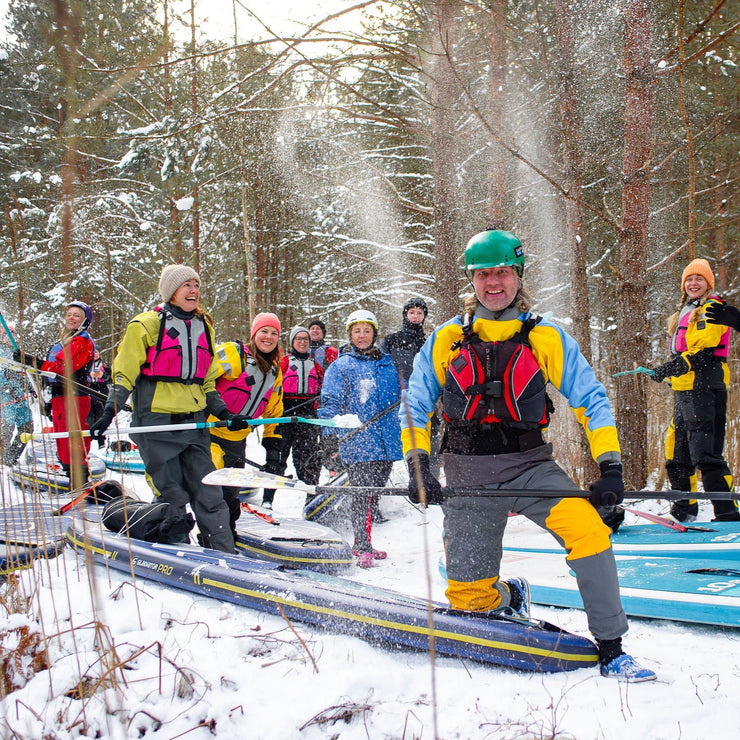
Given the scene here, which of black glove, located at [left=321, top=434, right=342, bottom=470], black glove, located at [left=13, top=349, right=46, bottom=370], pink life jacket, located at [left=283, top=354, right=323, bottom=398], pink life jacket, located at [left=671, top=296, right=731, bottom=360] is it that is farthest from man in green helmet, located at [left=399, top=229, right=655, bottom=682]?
pink life jacket, located at [left=283, top=354, right=323, bottom=398]

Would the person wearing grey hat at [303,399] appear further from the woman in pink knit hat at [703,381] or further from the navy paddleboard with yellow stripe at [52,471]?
the woman in pink knit hat at [703,381]

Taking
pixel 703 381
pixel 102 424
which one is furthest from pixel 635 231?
pixel 102 424

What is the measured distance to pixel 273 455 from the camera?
22.4 ft

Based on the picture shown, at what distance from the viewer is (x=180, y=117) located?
8.42 metres

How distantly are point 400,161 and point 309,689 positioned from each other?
11.3 m

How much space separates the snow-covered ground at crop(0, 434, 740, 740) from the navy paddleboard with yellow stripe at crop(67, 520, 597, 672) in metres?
0.07

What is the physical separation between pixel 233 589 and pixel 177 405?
54.2 inches

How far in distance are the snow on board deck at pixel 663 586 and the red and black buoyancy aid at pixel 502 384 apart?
1381mm

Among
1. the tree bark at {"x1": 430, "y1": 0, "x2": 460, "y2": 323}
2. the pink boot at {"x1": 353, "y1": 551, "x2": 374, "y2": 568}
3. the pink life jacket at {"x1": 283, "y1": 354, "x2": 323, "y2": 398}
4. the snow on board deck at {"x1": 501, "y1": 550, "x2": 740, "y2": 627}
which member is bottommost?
the pink boot at {"x1": 353, "y1": 551, "x2": 374, "y2": 568}

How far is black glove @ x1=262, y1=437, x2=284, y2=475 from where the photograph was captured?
265 inches

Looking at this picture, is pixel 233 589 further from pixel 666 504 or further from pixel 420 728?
pixel 666 504

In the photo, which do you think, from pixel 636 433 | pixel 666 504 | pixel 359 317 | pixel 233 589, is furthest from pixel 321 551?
pixel 666 504

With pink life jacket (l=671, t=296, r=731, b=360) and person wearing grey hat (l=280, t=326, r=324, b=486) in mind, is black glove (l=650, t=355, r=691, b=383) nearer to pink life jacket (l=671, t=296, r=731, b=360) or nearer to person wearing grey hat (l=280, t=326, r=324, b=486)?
pink life jacket (l=671, t=296, r=731, b=360)

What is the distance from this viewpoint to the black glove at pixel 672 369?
4883 millimetres
